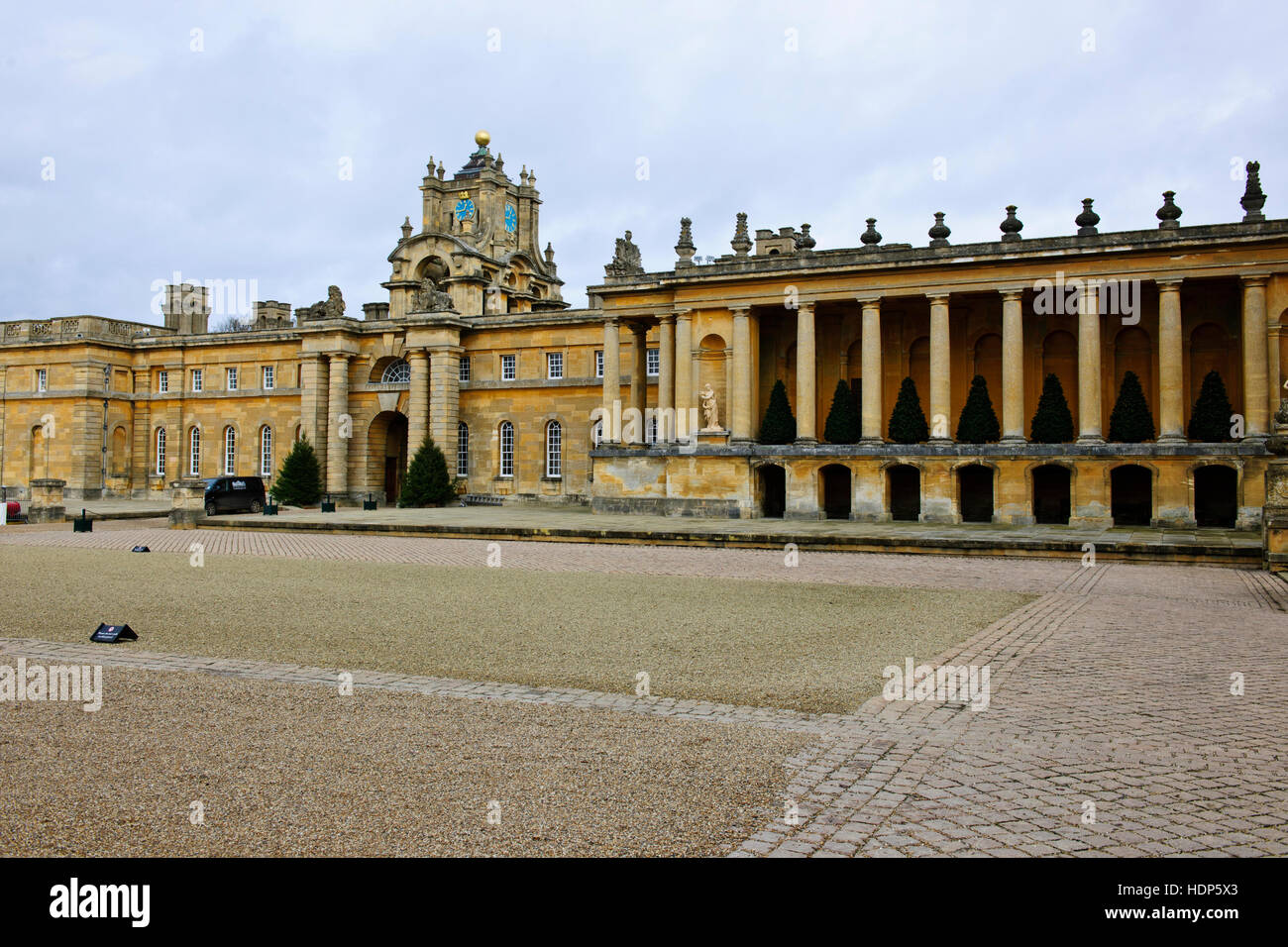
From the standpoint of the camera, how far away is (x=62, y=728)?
7.14m

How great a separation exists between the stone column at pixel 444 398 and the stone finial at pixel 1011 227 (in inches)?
979

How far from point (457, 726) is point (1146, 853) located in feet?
14.8

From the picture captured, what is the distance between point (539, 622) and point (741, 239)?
89.4ft

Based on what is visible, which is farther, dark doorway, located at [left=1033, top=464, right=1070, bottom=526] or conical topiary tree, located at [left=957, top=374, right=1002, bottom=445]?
conical topiary tree, located at [left=957, top=374, right=1002, bottom=445]

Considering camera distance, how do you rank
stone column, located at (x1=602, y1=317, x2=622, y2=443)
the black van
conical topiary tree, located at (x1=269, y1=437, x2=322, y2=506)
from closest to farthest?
the black van
stone column, located at (x1=602, y1=317, x2=622, y2=443)
conical topiary tree, located at (x1=269, y1=437, x2=322, y2=506)

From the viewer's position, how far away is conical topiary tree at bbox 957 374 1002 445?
34.1 metres

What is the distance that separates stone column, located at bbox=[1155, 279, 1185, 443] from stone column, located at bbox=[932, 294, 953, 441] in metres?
6.36

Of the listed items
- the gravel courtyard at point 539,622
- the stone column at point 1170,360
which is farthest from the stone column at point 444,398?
the stone column at point 1170,360

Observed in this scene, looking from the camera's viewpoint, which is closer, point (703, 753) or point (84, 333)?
point (703, 753)

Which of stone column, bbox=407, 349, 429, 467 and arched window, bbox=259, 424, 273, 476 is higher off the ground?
stone column, bbox=407, 349, 429, 467

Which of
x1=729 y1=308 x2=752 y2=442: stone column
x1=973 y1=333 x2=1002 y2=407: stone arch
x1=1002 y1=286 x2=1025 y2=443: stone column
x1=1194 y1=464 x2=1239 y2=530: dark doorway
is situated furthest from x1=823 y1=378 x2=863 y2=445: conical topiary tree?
x1=1194 y1=464 x2=1239 y2=530: dark doorway

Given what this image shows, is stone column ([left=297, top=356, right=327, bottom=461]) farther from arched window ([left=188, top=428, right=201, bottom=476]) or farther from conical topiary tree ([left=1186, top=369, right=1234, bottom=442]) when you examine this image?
conical topiary tree ([left=1186, top=369, right=1234, bottom=442])

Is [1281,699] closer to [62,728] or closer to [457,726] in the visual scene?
[457,726]
